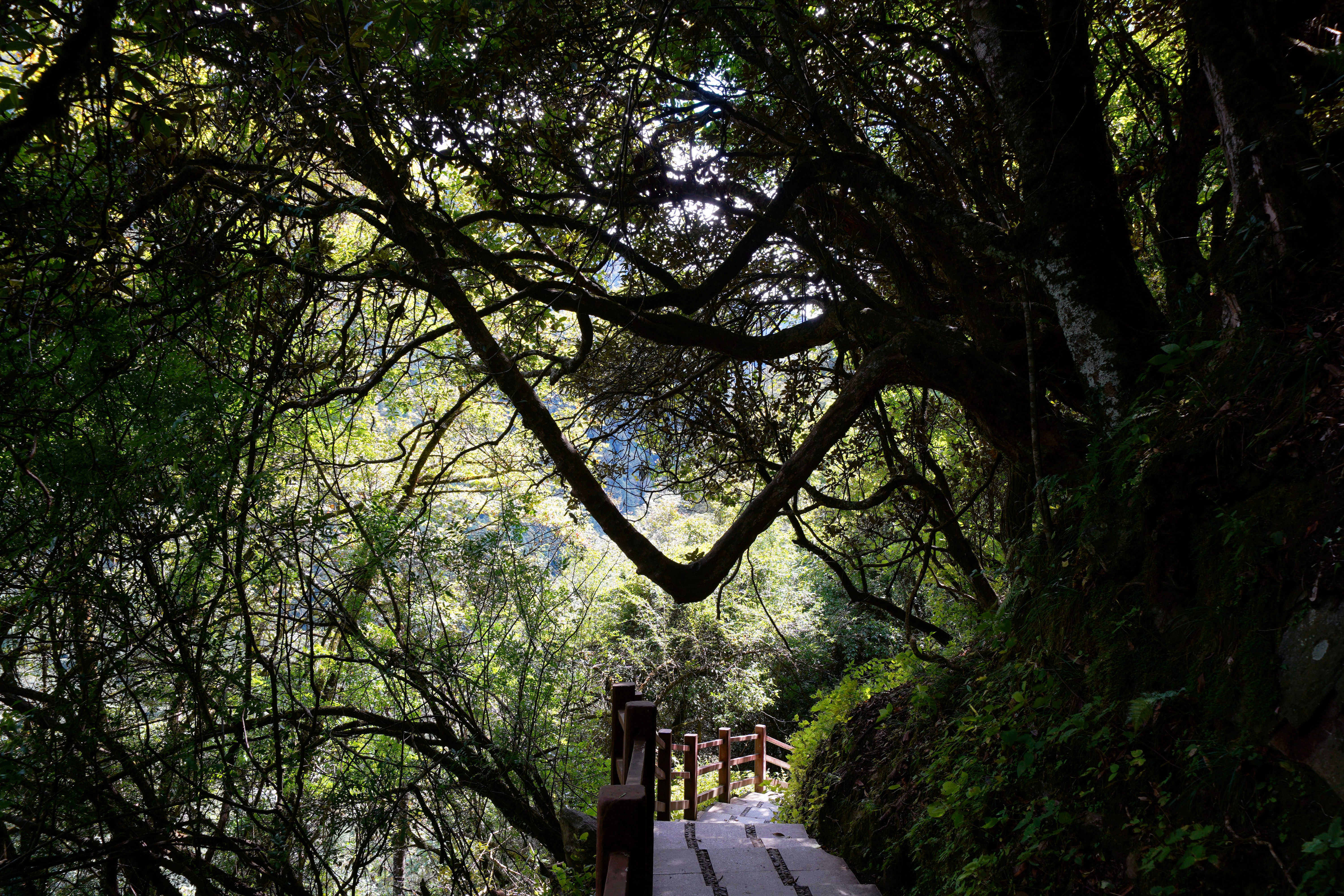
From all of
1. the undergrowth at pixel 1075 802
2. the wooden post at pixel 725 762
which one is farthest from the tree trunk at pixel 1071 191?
the wooden post at pixel 725 762

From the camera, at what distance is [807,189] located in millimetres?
5266

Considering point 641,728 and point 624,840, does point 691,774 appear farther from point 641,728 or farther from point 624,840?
point 624,840

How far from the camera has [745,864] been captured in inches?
190

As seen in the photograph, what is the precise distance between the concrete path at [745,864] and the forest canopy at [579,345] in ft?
3.95

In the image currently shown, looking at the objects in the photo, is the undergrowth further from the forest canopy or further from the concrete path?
the concrete path

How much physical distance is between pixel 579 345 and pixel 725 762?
7.67 meters

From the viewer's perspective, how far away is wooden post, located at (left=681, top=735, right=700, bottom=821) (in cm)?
930

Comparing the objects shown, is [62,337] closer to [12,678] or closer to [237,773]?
[12,678]

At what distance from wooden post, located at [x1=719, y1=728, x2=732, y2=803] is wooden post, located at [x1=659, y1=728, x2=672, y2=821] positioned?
10.6 ft

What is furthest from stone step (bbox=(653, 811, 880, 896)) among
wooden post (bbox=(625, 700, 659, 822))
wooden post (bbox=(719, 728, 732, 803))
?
wooden post (bbox=(719, 728, 732, 803))

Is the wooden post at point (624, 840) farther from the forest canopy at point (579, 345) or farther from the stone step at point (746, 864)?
the stone step at point (746, 864)

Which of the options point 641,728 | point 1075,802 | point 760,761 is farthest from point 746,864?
point 760,761

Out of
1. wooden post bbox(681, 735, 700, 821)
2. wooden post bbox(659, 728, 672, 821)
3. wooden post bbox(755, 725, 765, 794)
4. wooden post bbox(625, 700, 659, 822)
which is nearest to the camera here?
wooden post bbox(625, 700, 659, 822)

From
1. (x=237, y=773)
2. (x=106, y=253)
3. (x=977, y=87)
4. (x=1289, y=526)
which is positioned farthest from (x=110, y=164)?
(x=977, y=87)
